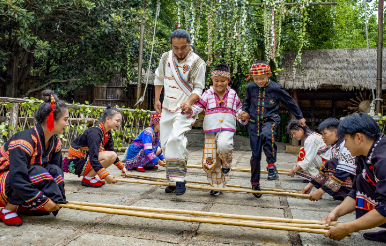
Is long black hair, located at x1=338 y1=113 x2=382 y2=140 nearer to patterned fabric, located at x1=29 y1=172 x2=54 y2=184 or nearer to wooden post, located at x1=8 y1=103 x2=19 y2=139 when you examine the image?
patterned fabric, located at x1=29 y1=172 x2=54 y2=184

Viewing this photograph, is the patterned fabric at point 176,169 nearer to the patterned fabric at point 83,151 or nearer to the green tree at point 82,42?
the patterned fabric at point 83,151

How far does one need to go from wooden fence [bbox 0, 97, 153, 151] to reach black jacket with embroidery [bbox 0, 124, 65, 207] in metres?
2.26

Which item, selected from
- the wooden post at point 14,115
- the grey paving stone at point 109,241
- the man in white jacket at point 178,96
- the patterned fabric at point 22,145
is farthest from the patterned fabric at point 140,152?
the grey paving stone at point 109,241

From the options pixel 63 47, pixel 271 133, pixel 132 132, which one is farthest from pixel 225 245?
pixel 63 47

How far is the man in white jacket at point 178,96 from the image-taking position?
A: 318cm

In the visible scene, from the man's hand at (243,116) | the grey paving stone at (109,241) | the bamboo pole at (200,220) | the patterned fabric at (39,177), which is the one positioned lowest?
the grey paving stone at (109,241)

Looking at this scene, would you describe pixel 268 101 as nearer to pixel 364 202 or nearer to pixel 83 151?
pixel 364 202

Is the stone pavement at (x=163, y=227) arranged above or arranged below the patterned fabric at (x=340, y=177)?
below

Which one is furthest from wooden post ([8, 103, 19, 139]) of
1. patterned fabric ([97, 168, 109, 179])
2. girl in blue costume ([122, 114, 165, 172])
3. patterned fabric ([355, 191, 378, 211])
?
patterned fabric ([355, 191, 378, 211])

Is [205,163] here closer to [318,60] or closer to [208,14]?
[208,14]

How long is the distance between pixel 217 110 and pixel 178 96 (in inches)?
17.7

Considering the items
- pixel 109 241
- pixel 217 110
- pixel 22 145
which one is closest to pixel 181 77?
pixel 217 110

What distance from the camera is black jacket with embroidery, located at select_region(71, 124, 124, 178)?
3037 millimetres

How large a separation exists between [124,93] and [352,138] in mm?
12619
